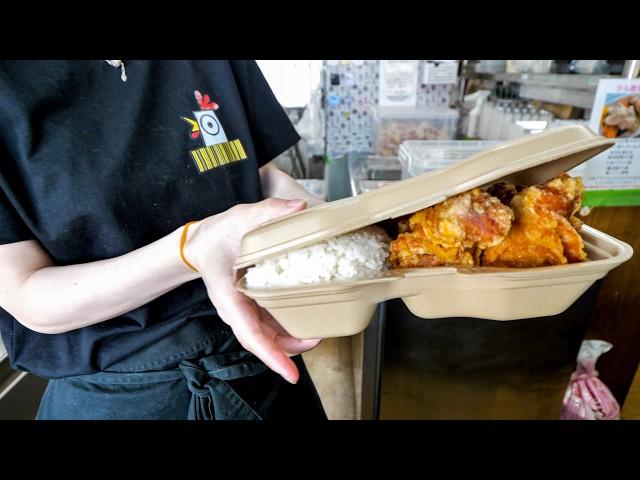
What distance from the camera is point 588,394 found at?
65.8 inches

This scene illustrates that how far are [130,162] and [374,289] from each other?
583mm

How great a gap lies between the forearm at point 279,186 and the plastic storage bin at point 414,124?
1.62 meters

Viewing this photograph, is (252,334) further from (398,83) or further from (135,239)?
(398,83)

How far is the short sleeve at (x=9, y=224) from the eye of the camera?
707 millimetres

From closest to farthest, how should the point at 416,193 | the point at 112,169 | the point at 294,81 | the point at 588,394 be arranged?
1. the point at 416,193
2. the point at 112,169
3. the point at 588,394
4. the point at 294,81

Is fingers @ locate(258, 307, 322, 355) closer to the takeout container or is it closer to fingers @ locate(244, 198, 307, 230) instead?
the takeout container

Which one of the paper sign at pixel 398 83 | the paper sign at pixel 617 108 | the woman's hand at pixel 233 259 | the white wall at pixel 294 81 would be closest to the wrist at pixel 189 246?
the woman's hand at pixel 233 259

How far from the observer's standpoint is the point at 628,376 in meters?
1.89

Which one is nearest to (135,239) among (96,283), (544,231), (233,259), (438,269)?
(96,283)

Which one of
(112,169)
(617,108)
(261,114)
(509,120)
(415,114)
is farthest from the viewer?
(415,114)

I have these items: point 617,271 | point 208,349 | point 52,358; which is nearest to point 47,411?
point 52,358

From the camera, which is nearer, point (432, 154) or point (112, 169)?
point (112, 169)

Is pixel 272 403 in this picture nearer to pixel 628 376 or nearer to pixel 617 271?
pixel 617 271

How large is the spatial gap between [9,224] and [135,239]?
22 centimetres
